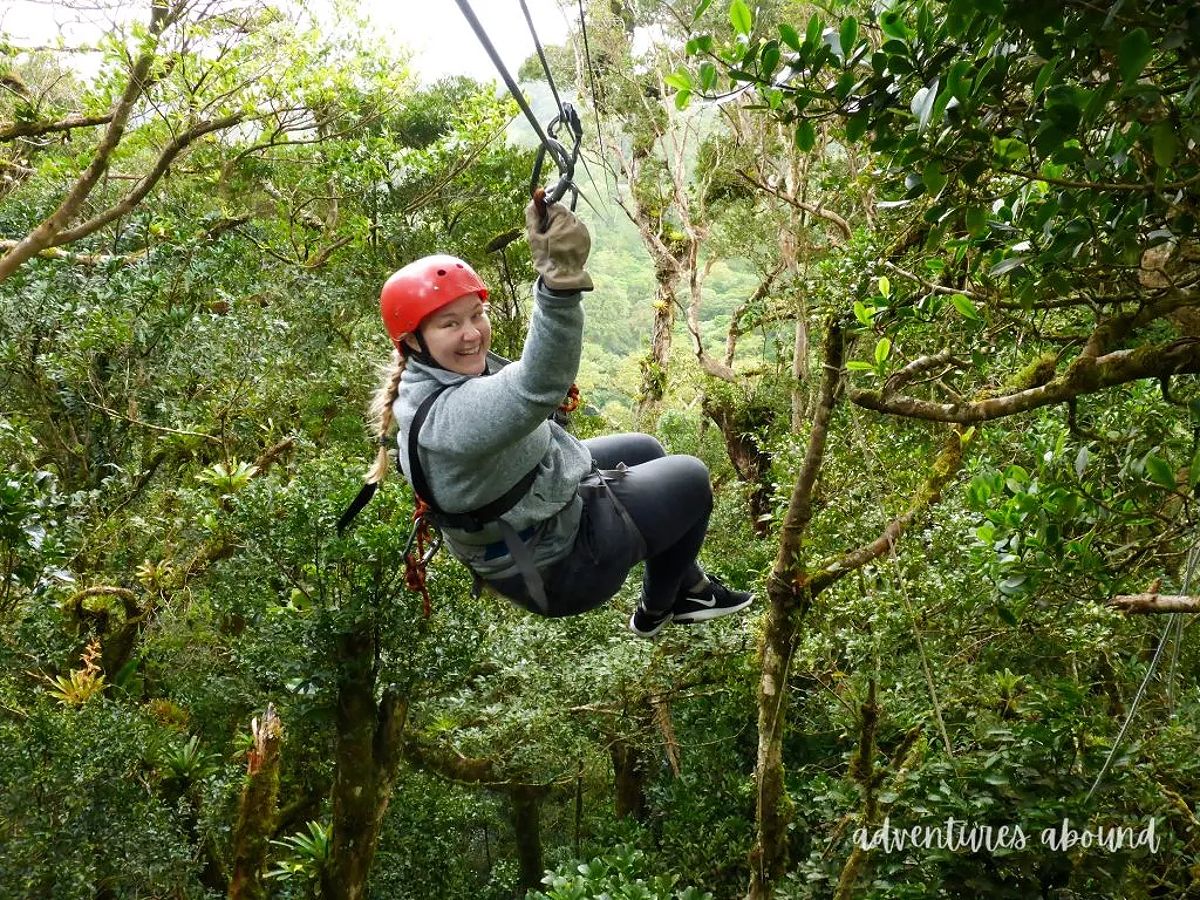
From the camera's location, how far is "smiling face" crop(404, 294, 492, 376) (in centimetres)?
223

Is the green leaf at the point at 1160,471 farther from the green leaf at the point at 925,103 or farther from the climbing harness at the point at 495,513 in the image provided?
the climbing harness at the point at 495,513

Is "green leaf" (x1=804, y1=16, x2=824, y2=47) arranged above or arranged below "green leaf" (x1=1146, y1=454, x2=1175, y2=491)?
above

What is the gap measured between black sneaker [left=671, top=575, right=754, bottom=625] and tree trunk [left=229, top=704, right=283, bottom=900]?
12.5 feet

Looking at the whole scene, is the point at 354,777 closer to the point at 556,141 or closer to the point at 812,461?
the point at 812,461

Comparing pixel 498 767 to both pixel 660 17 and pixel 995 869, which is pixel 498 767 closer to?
pixel 995 869

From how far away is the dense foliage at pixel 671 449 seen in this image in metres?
1.87

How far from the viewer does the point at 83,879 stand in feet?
19.9

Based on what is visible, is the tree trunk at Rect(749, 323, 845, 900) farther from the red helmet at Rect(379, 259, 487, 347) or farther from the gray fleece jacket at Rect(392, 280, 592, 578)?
the red helmet at Rect(379, 259, 487, 347)

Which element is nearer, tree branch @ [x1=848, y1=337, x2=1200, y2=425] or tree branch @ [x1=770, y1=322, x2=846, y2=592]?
tree branch @ [x1=848, y1=337, x2=1200, y2=425]

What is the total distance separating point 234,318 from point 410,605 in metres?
3.39

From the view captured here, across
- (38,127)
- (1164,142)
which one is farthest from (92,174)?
(1164,142)

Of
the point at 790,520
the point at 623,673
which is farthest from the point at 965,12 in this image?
the point at 623,673

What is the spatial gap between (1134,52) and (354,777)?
19.2 ft

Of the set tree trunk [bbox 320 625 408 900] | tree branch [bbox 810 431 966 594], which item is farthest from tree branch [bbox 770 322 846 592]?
tree trunk [bbox 320 625 408 900]
